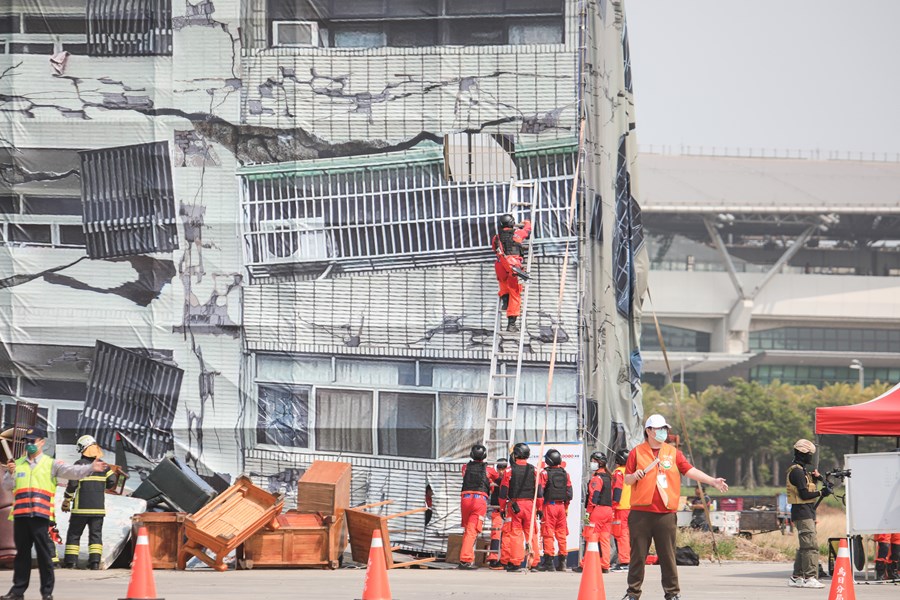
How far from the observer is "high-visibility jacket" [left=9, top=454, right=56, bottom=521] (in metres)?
11.5

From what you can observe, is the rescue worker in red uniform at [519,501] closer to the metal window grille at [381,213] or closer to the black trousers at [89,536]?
the metal window grille at [381,213]

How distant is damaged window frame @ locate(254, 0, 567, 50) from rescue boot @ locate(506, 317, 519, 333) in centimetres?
402

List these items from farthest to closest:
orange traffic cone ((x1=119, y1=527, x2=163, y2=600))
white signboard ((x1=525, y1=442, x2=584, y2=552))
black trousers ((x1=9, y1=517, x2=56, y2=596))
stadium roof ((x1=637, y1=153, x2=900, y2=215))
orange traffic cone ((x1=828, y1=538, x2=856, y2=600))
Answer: stadium roof ((x1=637, y1=153, x2=900, y2=215)) → white signboard ((x1=525, y1=442, x2=584, y2=552)) → black trousers ((x1=9, y1=517, x2=56, y2=596)) → orange traffic cone ((x1=828, y1=538, x2=856, y2=600)) → orange traffic cone ((x1=119, y1=527, x2=163, y2=600))

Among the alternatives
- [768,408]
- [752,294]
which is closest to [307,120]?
[768,408]

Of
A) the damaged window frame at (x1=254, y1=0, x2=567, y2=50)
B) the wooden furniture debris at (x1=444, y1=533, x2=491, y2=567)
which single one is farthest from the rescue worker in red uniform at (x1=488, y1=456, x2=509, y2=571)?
the damaged window frame at (x1=254, y1=0, x2=567, y2=50)

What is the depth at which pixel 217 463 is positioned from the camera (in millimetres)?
18719

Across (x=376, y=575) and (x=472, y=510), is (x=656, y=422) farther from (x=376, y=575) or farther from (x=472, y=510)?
(x=472, y=510)

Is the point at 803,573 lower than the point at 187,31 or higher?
lower

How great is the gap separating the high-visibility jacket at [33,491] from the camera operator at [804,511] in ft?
27.0

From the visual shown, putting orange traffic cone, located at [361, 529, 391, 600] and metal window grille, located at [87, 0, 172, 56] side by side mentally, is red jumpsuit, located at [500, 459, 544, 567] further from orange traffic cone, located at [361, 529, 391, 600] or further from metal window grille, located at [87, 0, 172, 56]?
metal window grille, located at [87, 0, 172, 56]

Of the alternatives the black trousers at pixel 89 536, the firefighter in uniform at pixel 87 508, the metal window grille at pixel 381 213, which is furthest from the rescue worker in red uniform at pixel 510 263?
the black trousers at pixel 89 536

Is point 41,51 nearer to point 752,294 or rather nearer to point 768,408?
point 768,408

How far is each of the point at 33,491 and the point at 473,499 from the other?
6425mm

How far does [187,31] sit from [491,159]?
488 centimetres
